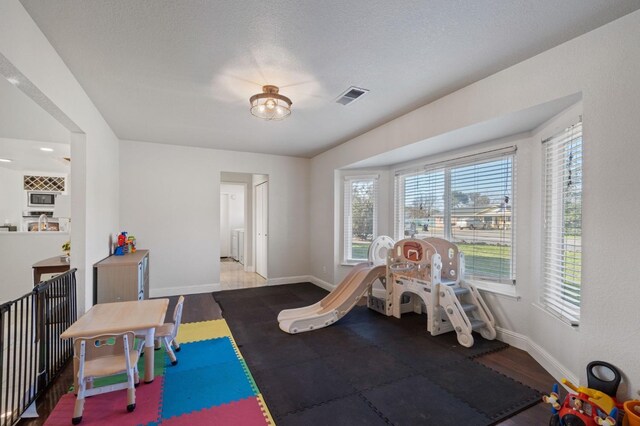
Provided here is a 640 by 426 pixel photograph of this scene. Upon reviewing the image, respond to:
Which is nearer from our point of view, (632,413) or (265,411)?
(632,413)

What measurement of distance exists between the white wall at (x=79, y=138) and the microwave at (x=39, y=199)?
3626 millimetres

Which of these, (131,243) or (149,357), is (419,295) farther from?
(131,243)

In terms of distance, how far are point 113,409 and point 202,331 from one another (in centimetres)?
149

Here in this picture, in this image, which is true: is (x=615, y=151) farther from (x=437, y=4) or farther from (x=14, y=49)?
(x=14, y=49)

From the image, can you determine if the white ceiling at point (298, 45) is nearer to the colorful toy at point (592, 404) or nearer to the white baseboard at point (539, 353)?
the colorful toy at point (592, 404)

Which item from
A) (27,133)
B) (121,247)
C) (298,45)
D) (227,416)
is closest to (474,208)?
(298,45)

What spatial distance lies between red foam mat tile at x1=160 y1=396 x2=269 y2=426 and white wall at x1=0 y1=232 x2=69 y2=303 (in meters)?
4.61

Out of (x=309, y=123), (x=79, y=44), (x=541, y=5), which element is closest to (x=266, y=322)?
(x=309, y=123)

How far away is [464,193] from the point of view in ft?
13.1

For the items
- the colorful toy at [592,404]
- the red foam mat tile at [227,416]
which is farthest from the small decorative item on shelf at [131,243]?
the colorful toy at [592,404]

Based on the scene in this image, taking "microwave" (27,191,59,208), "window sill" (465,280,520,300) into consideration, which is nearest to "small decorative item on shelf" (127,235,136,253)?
"microwave" (27,191,59,208)

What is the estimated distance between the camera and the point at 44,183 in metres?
6.85

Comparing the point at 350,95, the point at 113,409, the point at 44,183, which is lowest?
the point at 113,409

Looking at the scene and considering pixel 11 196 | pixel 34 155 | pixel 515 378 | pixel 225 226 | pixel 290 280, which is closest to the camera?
pixel 515 378
